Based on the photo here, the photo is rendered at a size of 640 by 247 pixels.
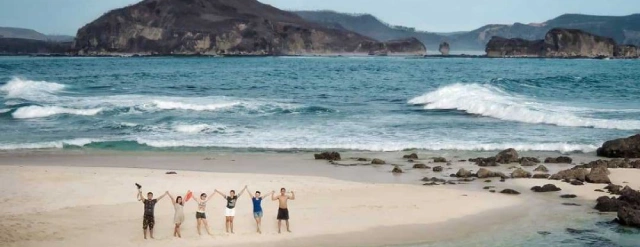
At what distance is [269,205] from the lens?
1761cm

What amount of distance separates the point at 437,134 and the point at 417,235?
15.9 metres

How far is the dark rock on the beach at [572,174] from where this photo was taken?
2038 cm

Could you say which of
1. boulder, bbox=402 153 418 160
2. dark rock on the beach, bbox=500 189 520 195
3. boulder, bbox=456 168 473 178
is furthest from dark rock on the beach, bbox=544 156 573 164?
dark rock on the beach, bbox=500 189 520 195

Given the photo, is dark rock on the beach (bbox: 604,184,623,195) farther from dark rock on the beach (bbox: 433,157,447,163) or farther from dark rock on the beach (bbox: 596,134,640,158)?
dark rock on the beach (bbox: 596,134,640,158)

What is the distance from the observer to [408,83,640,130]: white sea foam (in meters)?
33.0

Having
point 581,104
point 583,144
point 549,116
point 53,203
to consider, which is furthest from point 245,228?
point 581,104

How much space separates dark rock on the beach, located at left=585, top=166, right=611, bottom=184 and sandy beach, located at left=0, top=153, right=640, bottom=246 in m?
0.47

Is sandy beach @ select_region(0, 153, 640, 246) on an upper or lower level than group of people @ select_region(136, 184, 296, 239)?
lower

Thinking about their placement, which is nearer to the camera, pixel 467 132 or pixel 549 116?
pixel 467 132

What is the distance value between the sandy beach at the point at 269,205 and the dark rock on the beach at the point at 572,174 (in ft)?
1.86

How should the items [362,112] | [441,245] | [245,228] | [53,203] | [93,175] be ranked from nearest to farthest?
[441,245] → [245,228] → [53,203] → [93,175] → [362,112]

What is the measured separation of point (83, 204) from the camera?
17500mm

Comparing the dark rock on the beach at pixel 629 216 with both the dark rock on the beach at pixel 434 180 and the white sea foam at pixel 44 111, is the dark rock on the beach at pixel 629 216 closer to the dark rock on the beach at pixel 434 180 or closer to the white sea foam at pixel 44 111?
the dark rock on the beach at pixel 434 180

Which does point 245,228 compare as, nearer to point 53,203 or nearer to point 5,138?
point 53,203
